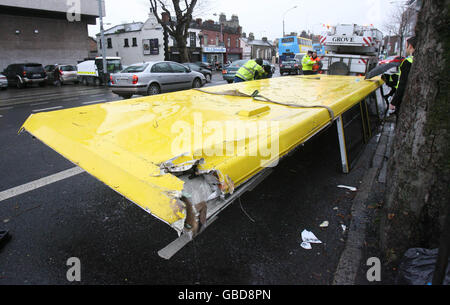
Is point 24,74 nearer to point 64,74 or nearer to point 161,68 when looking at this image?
point 64,74

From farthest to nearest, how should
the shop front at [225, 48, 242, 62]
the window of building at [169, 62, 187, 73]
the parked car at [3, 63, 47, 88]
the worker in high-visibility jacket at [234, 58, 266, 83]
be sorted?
the shop front at [225, 48, 242, 62] → the parked car at [3, 63, 47, 88] → the window of building at [169, 62, 187, 73] → the worker in high-visibility jacket at [234, 58, 266, 83]

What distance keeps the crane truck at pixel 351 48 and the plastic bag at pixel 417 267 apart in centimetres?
1017

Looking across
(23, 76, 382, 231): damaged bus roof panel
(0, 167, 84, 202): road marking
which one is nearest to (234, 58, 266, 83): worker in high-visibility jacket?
(23, 76, 382, 231): damaged bus roof panel

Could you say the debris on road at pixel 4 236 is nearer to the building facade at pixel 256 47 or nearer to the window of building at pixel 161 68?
the window of building at pixel 161 68

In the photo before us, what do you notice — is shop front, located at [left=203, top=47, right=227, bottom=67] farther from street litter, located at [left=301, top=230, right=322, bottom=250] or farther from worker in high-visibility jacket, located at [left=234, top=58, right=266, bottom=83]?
street litter, located at [left=301, top=230, right=322, bottom=250]

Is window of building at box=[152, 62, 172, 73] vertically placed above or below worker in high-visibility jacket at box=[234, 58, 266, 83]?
above

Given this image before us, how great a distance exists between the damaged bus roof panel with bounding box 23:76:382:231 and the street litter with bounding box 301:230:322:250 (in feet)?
3.11

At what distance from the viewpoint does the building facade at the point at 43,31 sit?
69.5 feet

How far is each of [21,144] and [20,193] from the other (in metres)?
2.60

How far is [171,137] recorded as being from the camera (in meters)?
2.60

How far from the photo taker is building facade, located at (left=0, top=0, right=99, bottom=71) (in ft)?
69.5

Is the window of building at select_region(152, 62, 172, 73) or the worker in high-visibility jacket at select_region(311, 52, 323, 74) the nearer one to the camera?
the worker in high-visibility jacket at select_region(311, 52, 323, 74)
